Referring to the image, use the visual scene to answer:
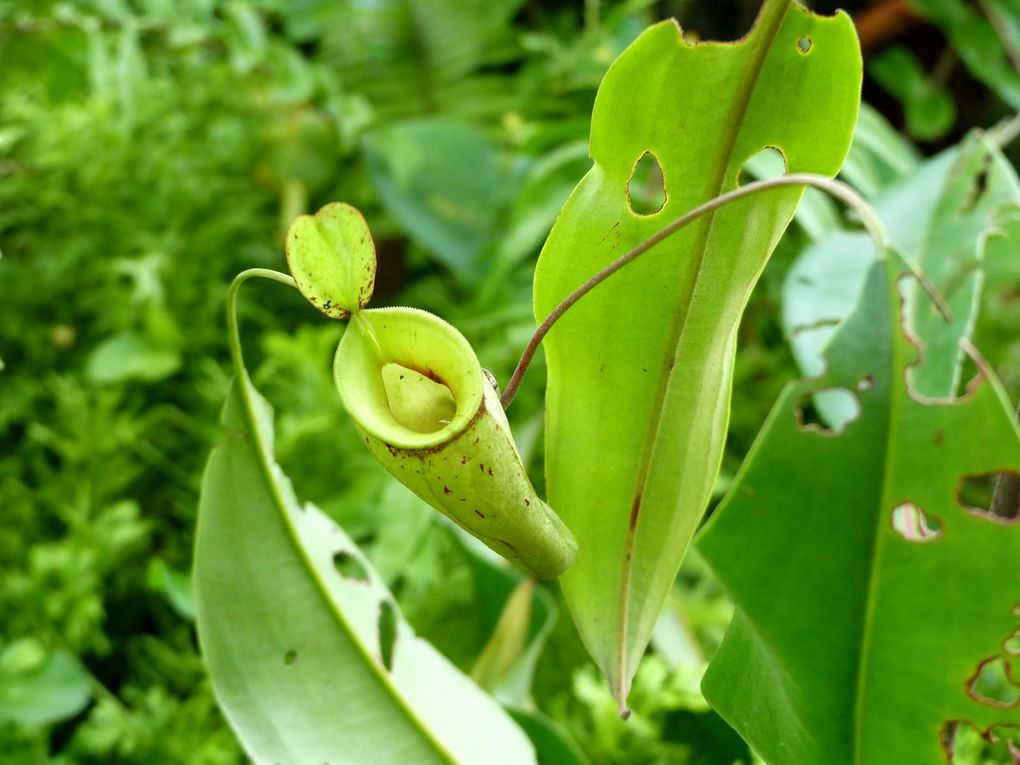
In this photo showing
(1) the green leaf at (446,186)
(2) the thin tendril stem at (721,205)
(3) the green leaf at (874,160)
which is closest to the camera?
(2) the thin tendril stem at (721,205)

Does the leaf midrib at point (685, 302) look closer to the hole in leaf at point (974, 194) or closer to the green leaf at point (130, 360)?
the hole in leaf at point (974, 194)

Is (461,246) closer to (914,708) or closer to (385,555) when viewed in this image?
(385,555)

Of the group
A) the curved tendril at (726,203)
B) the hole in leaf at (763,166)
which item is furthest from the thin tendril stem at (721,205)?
the hole in leaf at (763,166)

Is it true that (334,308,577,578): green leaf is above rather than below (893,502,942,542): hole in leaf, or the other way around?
above

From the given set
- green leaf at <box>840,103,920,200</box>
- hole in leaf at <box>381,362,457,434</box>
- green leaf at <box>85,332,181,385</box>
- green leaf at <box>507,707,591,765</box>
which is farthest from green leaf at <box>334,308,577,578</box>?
green leaf at <box>840,103,920,200</box>

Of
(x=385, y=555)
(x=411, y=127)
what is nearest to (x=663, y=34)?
(x=385, y=555)

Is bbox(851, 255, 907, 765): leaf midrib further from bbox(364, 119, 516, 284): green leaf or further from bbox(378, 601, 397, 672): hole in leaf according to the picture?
bbox(364, 119, 516, 284): green leaf
